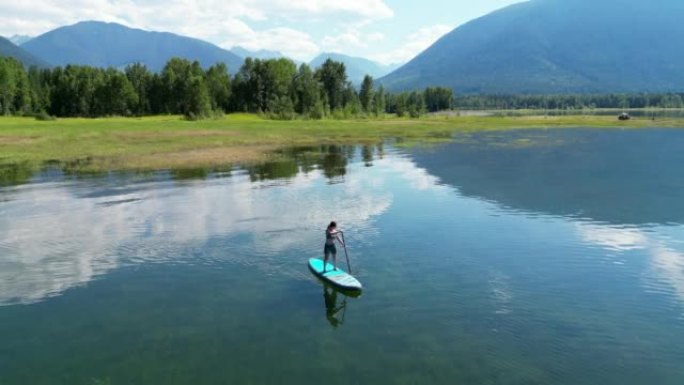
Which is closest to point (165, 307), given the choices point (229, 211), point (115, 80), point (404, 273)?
point (404, 273)

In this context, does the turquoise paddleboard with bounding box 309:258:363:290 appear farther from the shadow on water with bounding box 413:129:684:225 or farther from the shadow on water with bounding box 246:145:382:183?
the shadow on water with bounding box 246:145:382:183

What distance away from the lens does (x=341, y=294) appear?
25.2m

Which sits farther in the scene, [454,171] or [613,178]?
[454,171]

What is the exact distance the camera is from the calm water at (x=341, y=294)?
18781 mm

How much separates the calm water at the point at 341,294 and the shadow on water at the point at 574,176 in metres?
0.56

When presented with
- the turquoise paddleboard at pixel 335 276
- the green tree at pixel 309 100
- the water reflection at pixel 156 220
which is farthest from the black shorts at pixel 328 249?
the green tree at pixel 309 100

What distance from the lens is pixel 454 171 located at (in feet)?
218

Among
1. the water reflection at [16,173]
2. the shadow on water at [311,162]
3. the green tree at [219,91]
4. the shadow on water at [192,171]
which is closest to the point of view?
the water reflection at [16,173]

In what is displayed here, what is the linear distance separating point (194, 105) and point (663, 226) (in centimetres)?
14936

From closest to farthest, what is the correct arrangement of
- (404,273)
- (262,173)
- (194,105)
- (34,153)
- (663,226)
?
(404,273) < (663,226) < (262,173) < (34,153) < (194,105)

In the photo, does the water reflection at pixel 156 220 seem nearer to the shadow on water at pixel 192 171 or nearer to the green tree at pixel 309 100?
the shadow on water at pixel 192 171

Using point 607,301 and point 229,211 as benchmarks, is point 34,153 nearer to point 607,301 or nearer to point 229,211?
point 229,211

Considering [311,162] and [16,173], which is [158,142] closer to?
[16,173]

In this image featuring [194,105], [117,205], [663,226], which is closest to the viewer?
[663,226]
